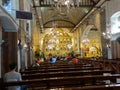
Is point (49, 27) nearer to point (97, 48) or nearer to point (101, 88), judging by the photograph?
point (97, 48)

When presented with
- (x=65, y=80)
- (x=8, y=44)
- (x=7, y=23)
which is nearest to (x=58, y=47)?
(x=8, y=44)

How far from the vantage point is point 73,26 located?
4194 cm

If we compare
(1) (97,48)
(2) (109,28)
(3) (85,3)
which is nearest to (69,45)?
(1) (97,48)

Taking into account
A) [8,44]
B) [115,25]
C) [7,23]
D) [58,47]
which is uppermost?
[115,25]

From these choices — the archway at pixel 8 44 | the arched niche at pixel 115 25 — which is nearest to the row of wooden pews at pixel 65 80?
the archway at pixel 8 44

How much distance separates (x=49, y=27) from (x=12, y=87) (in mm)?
38155

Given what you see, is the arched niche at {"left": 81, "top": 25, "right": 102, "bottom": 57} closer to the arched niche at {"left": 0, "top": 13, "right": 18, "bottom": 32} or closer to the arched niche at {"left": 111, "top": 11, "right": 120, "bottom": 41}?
the arched niche at {"left": 111, "top": 11, "right": 120, "bottom": 41}

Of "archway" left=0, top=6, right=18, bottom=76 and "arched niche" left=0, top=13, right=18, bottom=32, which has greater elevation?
"arched niche" left=0, top=13, right=18, bottom=32

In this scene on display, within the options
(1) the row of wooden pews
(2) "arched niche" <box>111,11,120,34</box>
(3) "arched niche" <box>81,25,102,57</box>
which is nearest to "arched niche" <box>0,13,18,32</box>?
(1) the row of wooden pews

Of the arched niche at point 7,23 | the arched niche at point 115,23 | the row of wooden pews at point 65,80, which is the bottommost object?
the row of wooden pews at point 65,80

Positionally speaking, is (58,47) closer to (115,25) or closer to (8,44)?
(115,25)

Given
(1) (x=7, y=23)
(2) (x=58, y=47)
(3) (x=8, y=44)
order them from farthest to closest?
1. (2) (x=58, y=47)
2. (3) (x=8, y=44)
3. (1) (x=7, y=23)

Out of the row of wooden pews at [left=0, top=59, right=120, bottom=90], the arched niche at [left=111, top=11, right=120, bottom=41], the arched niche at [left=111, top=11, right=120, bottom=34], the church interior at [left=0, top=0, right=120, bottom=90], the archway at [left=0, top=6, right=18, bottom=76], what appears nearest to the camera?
the row of wooden pews at [left=0, top=59, right=120, bottom=90]

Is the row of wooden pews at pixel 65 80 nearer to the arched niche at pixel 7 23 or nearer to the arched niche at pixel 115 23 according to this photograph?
the arched niche at pixel 7 23
